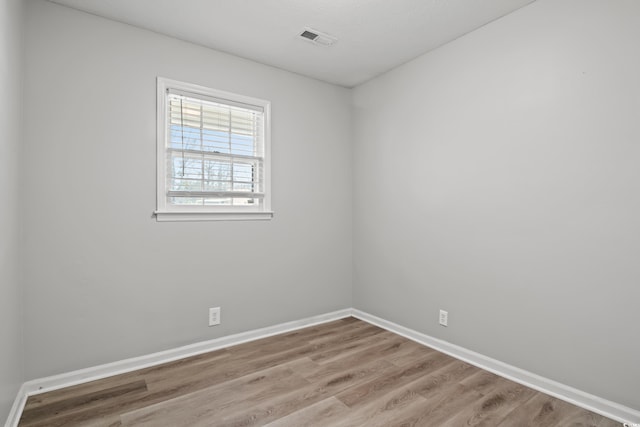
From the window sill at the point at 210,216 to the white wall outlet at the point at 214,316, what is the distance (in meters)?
0.78

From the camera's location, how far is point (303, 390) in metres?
2.17

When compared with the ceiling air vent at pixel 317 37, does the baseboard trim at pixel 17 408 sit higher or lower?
lower

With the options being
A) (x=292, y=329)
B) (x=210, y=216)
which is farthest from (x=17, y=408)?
(x=292, y=329)

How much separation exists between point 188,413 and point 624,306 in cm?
257

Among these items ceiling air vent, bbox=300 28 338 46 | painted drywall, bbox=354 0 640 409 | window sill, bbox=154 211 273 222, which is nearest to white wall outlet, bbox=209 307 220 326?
window sill, bbox=154 211 273 222

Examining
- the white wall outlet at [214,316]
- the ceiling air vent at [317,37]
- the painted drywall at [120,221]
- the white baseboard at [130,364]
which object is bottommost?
the white baseboard at [130,364]

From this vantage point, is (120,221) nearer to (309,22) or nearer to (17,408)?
(17,408)

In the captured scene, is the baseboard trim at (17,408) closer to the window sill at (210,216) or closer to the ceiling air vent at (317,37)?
the window sill at (210,216)

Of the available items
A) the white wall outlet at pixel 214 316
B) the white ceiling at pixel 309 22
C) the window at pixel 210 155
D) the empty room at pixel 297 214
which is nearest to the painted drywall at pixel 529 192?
the empty room at pixel 297 214

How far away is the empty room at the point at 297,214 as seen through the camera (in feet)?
6.25

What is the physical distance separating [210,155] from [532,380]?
9.68 feet

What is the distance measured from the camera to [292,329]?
3.28 metres

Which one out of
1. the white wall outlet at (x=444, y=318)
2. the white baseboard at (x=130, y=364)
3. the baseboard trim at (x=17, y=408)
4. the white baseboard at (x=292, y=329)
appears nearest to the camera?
the baseboard trim at (x=17, y=408)

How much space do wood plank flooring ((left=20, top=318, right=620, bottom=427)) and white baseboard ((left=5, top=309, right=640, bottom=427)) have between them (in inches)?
2.4
